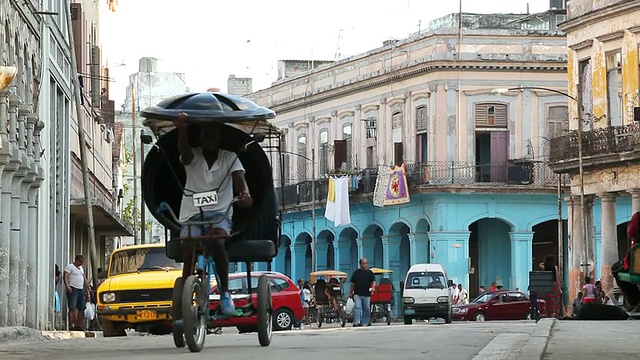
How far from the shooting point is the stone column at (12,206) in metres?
25.6

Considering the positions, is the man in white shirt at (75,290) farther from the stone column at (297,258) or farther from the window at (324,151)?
the stone column at (297,258)

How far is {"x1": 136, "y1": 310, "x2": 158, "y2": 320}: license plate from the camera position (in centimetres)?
2545

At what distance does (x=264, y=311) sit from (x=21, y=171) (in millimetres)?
14068

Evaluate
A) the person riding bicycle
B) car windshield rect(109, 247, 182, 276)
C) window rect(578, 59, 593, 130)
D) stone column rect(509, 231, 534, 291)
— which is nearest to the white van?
window rect(578, 59, 593, 130)

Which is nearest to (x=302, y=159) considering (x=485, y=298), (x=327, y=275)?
(x=327, y=275)

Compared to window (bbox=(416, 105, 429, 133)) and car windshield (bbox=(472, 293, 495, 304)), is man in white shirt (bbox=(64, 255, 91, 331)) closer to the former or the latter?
car windshield (bbox=(472, 293, 495, 304))

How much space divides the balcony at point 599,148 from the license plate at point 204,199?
33542 millimetres

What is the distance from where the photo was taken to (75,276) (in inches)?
1258

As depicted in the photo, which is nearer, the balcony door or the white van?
the white van

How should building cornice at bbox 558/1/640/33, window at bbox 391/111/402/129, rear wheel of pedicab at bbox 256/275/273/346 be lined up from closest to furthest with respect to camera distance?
1. rear wheel of pedicab at bbox 256/275/273/346
2. building cornice at bbox 558/1/640/33
3. window at bbox 391/111/402/129

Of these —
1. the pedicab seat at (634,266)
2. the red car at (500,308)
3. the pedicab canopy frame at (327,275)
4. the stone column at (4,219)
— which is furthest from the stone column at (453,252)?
the pedicab seat at (634,266)

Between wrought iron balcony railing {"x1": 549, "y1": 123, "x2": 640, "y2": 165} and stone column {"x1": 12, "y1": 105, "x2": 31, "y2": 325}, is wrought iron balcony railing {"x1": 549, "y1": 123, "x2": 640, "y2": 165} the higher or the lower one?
the higher one

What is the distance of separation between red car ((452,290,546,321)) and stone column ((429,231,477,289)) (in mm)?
7260

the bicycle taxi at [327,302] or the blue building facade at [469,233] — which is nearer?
the bicycle taxi at [327,302]
